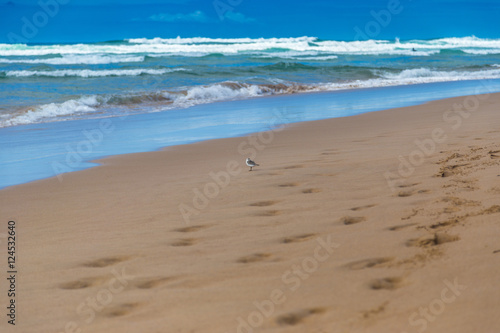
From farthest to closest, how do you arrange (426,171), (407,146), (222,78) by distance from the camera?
(222,78) → (407,146) → (426,171)

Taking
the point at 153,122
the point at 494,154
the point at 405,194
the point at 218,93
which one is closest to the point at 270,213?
the point at 405,194

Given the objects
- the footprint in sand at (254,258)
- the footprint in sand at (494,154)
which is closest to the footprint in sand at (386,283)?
the footprint in sand at (254,258)

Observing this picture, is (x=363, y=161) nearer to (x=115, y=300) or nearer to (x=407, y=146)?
(x=407, y=146)

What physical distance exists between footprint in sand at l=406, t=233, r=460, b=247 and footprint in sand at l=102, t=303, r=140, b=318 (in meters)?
1.60

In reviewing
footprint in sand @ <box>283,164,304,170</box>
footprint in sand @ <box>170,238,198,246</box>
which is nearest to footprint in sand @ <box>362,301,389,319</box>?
footprint in sand @ <box>170,238,198,246</box>

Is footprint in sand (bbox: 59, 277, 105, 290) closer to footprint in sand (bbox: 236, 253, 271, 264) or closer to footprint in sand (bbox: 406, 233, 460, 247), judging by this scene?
footprint in sand (bbox: 236, 253, 271, 264)

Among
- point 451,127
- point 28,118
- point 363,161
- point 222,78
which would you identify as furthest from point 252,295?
point 222,78

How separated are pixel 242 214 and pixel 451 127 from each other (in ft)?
16.4

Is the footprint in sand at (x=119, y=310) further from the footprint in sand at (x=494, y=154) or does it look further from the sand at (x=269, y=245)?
the footprint in sand at (x=494, y=154)

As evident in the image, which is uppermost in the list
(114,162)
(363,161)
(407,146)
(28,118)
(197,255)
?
(28,118)

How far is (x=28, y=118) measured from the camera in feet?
39.5

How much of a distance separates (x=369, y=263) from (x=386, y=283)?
281mm

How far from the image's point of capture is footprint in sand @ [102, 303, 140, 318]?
2578mm

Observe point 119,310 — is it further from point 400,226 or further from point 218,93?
point 218,93
